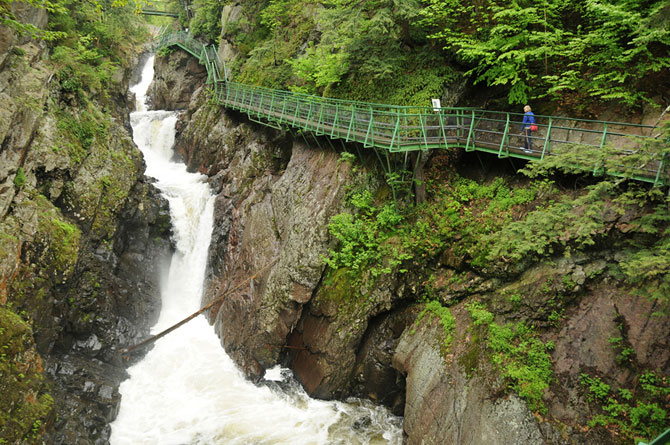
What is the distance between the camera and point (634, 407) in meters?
7.31

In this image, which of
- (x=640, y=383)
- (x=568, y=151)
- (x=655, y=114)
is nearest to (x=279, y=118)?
(x=568, y=151)

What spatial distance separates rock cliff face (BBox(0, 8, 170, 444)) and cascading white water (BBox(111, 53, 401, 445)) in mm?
845

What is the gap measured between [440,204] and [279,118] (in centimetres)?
893

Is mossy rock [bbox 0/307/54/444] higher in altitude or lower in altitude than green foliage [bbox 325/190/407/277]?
lower

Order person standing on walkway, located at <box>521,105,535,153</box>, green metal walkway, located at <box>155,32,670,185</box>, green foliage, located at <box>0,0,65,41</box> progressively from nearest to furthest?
green metal walkway, located at <box>155,32,670,185</box>
green foliage, located at <box>0,0,65,41</box>
person standing on walkway, located at <box>521,105,535,153</box>

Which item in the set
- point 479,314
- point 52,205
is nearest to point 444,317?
point 479,314

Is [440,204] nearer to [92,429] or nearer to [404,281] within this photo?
[404,281]

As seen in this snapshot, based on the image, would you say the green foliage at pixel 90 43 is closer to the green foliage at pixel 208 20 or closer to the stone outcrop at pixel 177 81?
the stone outcrop at pixel 177 81

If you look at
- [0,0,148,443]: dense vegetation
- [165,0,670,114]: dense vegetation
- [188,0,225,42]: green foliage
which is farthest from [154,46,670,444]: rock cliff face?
[188,0,225,42]: green foliage

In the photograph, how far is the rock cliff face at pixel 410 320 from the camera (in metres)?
7.93

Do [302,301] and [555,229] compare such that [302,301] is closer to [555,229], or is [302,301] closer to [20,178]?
A: [555,229]

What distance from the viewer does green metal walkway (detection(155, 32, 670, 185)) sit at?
788 centimetres

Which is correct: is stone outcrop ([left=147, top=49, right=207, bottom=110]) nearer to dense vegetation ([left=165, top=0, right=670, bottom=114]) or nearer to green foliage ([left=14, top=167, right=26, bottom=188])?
dense vegetation ([left=165, top=0, right=670, bottom=114])

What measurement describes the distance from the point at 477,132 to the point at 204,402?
12777 millimetres
